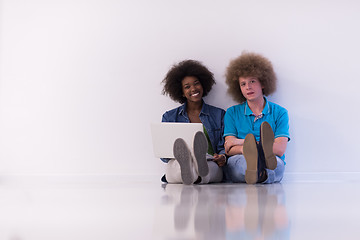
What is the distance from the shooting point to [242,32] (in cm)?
348

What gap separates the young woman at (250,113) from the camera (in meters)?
2.88

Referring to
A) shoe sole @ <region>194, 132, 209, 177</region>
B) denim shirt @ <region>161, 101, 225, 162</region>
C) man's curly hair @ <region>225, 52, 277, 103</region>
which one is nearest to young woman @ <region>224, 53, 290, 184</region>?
man's curly hair @ <region>225, 52, 277, 103</region>

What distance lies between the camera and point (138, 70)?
350 cm

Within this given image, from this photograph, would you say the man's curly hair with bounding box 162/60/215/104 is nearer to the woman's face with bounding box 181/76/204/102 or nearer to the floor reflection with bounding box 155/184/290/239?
the woman's face with bounding box 181/76/204/102

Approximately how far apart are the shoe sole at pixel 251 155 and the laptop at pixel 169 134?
41cm

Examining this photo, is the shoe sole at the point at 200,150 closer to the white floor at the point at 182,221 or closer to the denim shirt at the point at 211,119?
the denim shirt at the point at 211,119

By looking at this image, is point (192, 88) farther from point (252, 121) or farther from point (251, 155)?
point (251, 155)

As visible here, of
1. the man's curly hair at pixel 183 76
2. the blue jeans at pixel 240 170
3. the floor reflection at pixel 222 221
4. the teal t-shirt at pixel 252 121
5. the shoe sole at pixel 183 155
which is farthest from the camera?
the man's curly hair at pixel 183 76

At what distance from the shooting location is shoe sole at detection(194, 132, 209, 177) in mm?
2451

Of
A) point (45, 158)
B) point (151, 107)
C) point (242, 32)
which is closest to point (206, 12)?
point (242, 32)

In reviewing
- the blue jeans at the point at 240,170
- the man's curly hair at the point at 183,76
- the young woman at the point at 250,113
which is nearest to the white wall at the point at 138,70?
the man's curly hair at the point at 183,76

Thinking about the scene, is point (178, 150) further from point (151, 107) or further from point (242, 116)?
point (151, 107)

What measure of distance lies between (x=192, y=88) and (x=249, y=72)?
437mm

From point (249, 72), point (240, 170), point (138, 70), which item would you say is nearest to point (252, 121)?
point (249, 72)
